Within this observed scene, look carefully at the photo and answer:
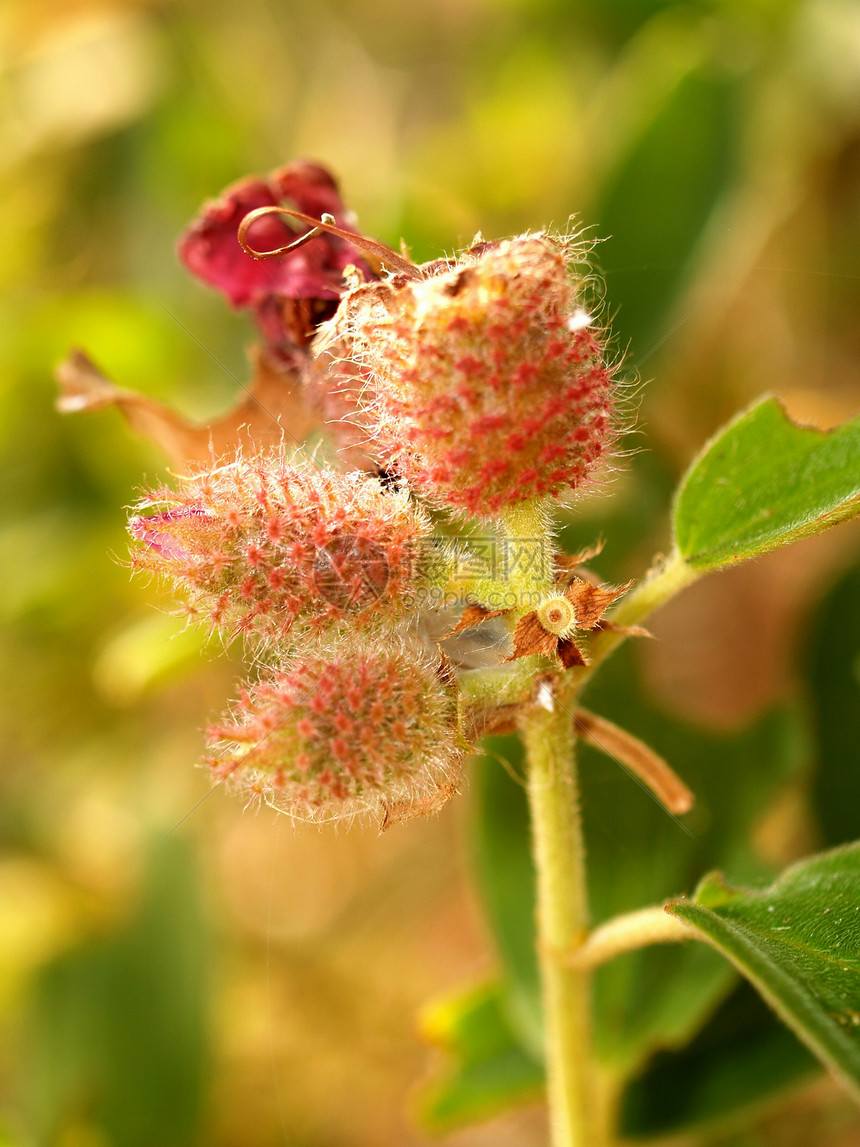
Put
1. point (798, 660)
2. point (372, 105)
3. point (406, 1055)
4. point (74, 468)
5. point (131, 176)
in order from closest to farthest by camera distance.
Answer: point (798, 660), point (406, 1055), point (74, 468), point (131, 176), point (372, 105)

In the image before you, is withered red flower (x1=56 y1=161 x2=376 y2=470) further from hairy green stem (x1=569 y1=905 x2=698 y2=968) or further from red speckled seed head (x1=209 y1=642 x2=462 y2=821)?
hairy green stem (x1=569 y1=905 x2=698 y2=968)

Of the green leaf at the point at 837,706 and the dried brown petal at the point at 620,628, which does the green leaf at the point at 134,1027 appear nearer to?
the green leaf at the point at 837,706

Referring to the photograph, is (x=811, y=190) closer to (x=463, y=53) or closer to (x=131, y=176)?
(x=463, y=53)

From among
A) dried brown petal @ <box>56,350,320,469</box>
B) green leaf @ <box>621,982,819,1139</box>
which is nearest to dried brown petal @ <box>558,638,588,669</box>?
dried brown petal @ <box>56,350,320,469</box>

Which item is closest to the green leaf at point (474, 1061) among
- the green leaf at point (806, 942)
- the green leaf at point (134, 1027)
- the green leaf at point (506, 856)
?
the green leaf at point (506, 856)

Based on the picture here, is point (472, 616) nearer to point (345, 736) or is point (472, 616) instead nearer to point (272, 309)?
point (345, 736)

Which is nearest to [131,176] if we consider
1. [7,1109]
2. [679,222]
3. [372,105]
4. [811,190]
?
[372,105]
